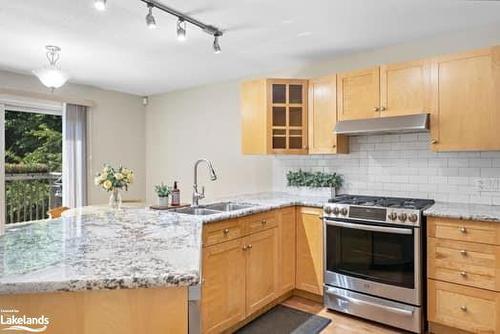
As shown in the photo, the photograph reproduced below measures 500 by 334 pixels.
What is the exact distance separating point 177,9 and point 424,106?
2.07 metres

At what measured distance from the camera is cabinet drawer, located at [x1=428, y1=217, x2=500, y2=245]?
2.29 metres

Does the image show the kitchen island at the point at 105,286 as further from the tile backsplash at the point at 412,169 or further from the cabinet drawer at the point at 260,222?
the tile backsplash at the point at 412,169

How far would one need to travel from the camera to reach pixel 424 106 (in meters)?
2.79

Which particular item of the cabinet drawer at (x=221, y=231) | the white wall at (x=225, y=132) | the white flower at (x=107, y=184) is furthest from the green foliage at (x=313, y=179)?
the white flower at (x=107, y=184)

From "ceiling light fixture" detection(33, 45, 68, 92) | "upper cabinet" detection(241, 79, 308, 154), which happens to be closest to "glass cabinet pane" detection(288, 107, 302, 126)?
"upper cabinet" detection(241, 79, 308, 154)

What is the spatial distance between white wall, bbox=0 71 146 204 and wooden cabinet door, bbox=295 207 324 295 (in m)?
3.06

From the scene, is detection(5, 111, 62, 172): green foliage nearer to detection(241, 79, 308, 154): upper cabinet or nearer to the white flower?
the white flower

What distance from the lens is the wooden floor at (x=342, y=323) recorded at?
8.71 ft

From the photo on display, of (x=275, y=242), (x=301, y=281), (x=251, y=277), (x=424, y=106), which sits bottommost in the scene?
(x=301, y=281)

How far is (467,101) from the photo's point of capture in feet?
8.55

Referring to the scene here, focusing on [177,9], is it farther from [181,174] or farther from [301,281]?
[181,174]

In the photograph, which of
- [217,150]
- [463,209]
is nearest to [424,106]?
→ [463,209]

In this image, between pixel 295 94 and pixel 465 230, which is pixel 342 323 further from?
pixel 295 94

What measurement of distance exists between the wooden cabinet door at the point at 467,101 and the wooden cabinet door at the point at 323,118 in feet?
2.81
